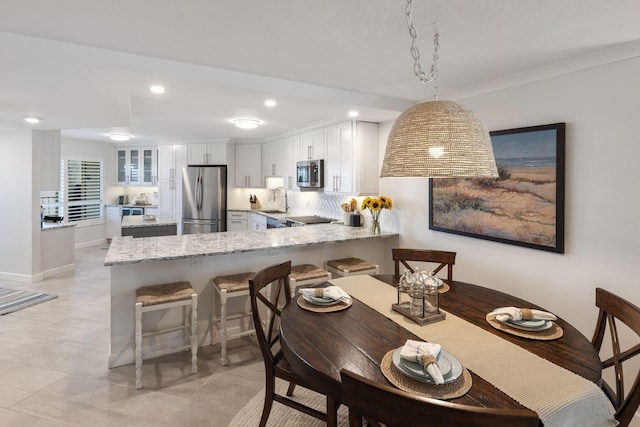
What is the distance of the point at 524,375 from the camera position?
1.22 metres

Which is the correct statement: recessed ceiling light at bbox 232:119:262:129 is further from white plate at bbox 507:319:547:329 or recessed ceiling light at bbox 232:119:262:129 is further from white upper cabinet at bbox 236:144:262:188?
white plate at bbox 507:319:547:329

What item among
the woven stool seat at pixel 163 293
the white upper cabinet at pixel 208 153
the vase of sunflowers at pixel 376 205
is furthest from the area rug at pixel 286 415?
the white upper cabinet at pixel 208 153

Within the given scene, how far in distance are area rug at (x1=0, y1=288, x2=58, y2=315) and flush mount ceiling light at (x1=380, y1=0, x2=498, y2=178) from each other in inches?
190

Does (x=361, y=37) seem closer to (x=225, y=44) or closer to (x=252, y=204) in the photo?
(x=225, y=44)

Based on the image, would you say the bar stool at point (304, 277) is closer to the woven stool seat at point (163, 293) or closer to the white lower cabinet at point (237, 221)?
the woven stool seat at point (163, 293)

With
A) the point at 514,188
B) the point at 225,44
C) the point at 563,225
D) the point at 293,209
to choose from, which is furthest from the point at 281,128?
the point at 563,225

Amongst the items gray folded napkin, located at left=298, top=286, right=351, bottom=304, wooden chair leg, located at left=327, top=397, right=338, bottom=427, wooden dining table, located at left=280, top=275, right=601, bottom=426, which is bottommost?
wooden chair leg, located at left=327, top=397, right=338, bottom=427

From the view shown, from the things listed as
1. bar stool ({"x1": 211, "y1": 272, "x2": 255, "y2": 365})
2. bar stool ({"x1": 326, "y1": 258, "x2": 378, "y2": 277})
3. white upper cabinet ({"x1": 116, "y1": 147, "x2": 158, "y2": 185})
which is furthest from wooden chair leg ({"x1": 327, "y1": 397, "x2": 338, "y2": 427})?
white upper cabinet ({"x1": 116, "y1": 147, "x2": 158, "y2": 185})

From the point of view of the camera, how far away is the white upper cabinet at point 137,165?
7.77 m

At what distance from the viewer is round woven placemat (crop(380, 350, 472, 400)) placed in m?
1.11

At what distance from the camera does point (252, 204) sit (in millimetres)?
7090

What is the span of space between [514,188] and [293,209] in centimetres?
436

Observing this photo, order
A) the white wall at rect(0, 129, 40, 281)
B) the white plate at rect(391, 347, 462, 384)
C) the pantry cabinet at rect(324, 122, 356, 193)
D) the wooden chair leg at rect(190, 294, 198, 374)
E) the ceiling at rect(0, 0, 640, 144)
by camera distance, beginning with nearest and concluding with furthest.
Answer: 1. the white plate at rect(391, 347, 462, 384)
2. the ceiling at rect(0, 0, 640, 144)
3. the wooden chair leg at rect(190, 294, 198, 374)
4. the pantry cabinet at rect(324, 122, 356, 193)
5. the white wall at rect(0, 129, 40, 281)

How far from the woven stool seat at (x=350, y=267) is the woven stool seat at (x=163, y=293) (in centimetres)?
145
